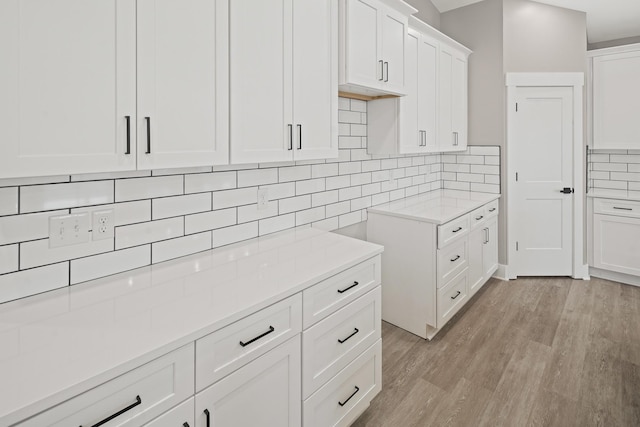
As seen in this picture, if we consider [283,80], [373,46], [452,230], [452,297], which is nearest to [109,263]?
[283,80]

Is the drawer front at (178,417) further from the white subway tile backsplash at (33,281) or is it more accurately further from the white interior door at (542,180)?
the white interior door at (542,180)

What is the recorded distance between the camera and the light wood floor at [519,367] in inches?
80.4

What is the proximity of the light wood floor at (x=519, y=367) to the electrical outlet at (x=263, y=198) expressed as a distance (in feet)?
4.33

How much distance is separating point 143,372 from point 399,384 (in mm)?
1788

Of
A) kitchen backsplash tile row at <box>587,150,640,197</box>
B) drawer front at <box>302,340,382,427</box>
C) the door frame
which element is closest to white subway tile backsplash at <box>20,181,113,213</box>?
drawer front at <box>302,340,382,427</box>

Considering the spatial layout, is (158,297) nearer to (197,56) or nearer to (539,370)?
(197,56)

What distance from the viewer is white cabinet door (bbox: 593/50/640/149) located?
378cm

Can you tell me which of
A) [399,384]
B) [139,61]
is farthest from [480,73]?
[139,61]

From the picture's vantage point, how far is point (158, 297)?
1.30 m

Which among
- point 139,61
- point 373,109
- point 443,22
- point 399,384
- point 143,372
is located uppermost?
point 443,22

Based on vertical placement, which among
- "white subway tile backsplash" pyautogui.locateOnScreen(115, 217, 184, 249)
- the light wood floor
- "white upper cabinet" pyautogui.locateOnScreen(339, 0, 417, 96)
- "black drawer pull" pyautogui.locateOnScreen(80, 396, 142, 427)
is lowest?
the light wood floor

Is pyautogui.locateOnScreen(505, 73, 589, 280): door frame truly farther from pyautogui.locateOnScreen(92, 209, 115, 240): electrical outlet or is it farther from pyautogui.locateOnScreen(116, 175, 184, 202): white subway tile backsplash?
pyautogui.locateOnScreen(92, 209, 115, 240): electrical outlet

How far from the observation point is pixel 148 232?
161 cm

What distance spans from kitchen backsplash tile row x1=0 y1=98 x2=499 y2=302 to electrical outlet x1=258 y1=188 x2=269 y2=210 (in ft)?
0.07
